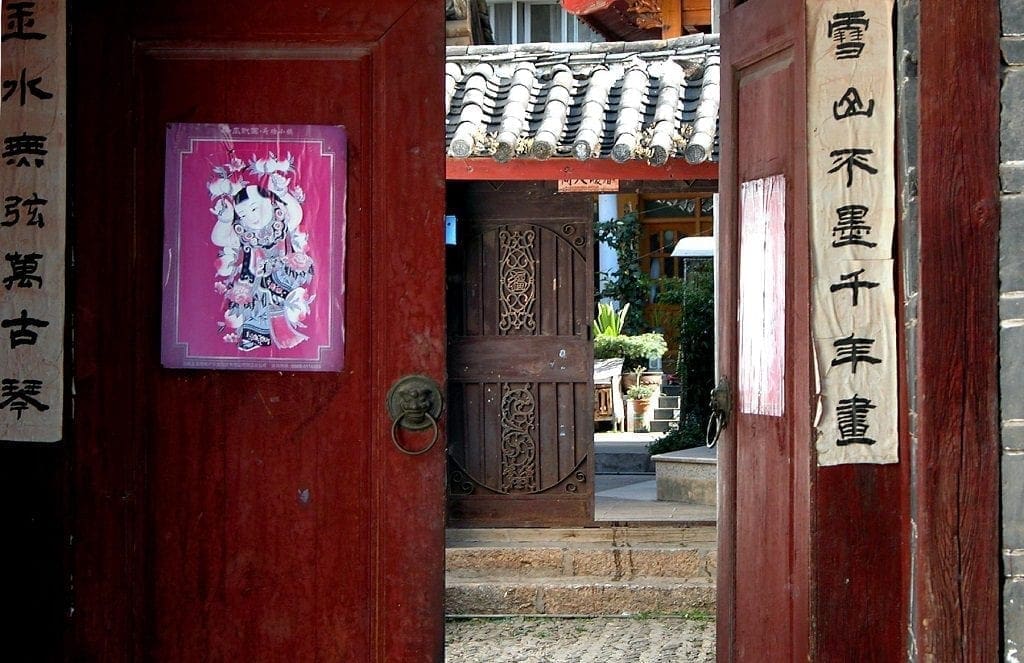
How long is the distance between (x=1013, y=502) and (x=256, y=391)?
2142mm

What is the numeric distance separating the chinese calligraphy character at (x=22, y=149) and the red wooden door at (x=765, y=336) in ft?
7.31

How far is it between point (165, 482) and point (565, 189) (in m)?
5.46

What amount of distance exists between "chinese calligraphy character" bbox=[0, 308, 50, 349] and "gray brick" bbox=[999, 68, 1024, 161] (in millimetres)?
2703

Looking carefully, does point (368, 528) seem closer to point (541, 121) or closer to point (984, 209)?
point (984, 209)

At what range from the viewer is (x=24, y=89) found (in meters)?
3.52

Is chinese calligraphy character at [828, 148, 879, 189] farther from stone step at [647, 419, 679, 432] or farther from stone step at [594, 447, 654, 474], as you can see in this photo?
stone step at [647, 419, 679, 432]

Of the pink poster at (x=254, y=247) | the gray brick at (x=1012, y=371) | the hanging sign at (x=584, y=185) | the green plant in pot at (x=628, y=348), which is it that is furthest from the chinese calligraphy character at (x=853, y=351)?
the green plant in pot at (x=628, y=348)

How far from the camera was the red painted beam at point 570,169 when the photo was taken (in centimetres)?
840

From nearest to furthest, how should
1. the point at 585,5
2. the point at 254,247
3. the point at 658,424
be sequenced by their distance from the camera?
the point at 254,247 → the point at 585,5 → the point at 658,424

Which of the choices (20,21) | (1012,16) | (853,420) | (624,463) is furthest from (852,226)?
(624,463)

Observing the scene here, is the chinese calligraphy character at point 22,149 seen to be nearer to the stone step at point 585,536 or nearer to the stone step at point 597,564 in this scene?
the stone step at point 597,564

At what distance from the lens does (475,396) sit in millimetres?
8977

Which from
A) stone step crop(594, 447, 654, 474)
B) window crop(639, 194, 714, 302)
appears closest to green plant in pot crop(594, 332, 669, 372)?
window crop(639, 194, 714, 302)

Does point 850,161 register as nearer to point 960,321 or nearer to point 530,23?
point 960,321
